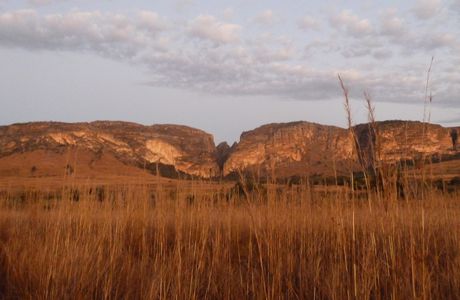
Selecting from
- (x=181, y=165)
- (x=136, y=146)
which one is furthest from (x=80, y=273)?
(x=136, y=146)

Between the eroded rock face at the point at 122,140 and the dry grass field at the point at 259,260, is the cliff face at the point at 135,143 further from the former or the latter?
the dry grass field at the point at 259,260

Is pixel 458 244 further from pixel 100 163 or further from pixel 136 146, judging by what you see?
pixel 136 146

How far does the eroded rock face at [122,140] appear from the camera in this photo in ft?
121

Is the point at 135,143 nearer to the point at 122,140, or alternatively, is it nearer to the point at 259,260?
the point at 122,140

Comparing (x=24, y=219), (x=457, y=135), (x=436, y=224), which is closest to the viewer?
(x=436, y=224)

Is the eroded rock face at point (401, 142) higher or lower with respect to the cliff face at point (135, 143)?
lower

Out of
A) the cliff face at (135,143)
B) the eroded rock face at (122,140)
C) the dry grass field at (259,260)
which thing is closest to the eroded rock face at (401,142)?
the dry grass field at (259,260)

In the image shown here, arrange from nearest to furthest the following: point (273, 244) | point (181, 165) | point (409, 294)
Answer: point (409, 294) → point (273, 244) → point (181, 165)

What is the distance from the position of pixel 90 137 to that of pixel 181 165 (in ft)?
32.3

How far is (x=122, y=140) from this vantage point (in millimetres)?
47688

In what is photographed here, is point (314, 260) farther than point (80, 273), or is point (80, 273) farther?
point (314, 260)

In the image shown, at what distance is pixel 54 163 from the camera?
28266 mm

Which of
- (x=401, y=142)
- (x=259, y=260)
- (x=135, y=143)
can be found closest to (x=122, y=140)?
(x=135, y=143)

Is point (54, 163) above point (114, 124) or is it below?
below
